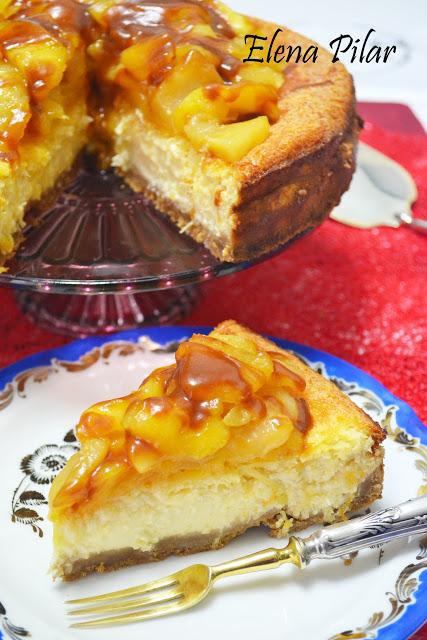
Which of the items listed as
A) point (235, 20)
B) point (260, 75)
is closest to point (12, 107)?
point (260, 75)

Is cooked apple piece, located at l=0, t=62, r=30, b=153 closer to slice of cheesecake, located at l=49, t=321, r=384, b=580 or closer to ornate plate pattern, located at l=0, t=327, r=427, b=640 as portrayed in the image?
ornate plate pattern, located at l=0, t=327, r=427, b=640

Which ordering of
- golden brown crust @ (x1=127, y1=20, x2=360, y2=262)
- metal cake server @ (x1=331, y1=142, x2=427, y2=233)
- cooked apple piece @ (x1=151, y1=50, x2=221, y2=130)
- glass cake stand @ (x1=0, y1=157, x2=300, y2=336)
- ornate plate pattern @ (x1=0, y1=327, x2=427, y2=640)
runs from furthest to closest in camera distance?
metal cake server @ (x1=331, y1=142, x2=427, y2=233) → cooked apple piece @ (x1=151, y1=50, x2=221, y2=130) → golden brown crust @ (x1=127, y1=20, x2=360, y2=262) → glass cake stand @ (x1=0, y1=157, x2=300, y2=336) → ornate plate pattern @ (x1=0, y1=327, x2=427, y2=640)

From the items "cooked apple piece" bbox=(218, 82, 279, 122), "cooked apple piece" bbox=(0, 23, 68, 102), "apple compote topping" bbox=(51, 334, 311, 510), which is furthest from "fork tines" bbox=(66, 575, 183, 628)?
"cooked apple piece" bbox=(0, 23, 68, 102)

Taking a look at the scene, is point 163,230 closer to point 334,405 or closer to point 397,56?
point 334,405

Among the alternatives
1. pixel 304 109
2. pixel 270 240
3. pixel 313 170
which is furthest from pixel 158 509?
pixel 304 109

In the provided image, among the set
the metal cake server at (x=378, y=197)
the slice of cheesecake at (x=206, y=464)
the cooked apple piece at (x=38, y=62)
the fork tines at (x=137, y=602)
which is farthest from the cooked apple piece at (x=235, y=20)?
the fork tines at (x=137, y=602)

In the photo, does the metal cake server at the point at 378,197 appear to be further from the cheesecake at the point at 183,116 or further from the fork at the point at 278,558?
the fork at the point at 278,558
